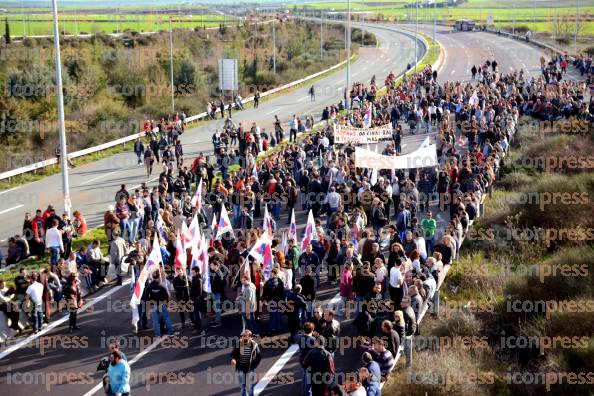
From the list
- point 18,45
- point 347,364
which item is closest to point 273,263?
point 347,364

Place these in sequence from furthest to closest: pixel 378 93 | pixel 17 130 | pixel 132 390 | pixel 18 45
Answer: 1. pixel 18 45
2. pixel 378 93
3. pixel 17 130
4. pixel 132 390

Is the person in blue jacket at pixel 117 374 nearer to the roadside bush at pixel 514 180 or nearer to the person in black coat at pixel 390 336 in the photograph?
the person in black coat at pixel 390 336

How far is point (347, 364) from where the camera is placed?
15.1 meters

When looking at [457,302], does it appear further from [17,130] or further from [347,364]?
[17,130]

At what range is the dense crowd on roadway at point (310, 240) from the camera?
14.4m

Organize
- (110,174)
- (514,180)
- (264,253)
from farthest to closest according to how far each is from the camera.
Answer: (110,174)
(514,180)
(264,253)

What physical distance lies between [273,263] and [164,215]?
654 centimetres

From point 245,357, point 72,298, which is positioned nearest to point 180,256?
Result: point 72,298

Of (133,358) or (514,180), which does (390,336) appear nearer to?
(133,358)

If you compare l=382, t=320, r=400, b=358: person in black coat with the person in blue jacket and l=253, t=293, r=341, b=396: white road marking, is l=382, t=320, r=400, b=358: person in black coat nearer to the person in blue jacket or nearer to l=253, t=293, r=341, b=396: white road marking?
l=253, t=293, r=341, b=396: white road marking

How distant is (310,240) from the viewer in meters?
19.2

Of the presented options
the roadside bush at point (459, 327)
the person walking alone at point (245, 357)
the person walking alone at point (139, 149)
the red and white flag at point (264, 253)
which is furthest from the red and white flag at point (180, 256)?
the person walking alone at point (139, 149)

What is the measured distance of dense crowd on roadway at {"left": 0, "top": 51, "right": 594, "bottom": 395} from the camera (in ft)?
47.3

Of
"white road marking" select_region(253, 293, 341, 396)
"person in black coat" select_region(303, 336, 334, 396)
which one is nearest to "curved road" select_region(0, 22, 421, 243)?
"white road marking" select_region(253, 293, 341, 396)
